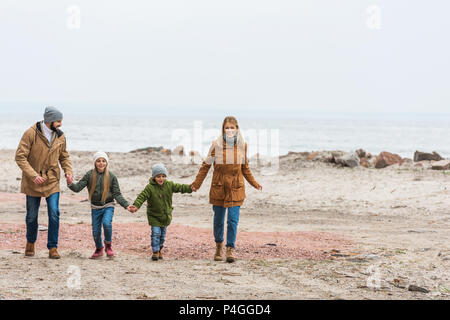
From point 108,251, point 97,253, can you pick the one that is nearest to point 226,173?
point 108,251

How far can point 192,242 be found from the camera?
1009 cm

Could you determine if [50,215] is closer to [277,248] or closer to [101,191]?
[101,191]

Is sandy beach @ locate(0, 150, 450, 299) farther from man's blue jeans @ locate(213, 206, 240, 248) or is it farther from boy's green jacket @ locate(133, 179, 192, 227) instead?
boy's green jacket @ locate(133, 179, 192, 227)

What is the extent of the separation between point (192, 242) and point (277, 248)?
1379 mm

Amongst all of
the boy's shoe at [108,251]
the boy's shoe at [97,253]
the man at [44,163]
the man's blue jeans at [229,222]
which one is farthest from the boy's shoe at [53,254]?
the man's blue jeans at [229,222]

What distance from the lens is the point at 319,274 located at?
7.75 m

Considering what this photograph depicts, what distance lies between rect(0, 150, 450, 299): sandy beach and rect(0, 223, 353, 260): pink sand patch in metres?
0.02

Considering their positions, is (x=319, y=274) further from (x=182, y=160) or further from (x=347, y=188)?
(x=182, y=160)

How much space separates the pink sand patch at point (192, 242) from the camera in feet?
30.2

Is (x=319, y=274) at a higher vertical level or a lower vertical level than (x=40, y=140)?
lower

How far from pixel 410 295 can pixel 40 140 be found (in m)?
4.90
